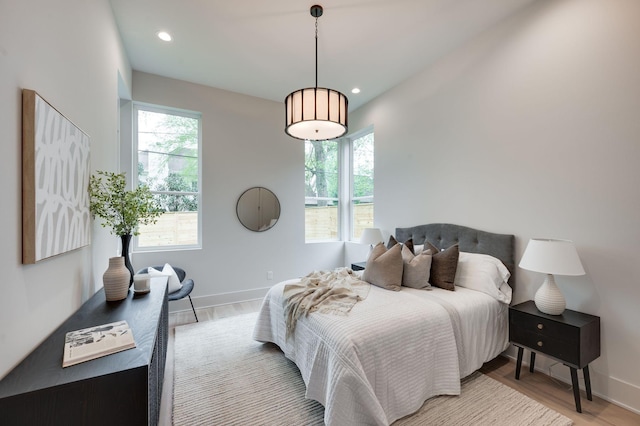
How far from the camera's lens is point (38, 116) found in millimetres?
1221

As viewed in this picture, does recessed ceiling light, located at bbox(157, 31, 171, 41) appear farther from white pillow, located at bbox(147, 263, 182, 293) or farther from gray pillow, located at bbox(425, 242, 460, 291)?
gray pillow, located at bbox(425, 242, 460, 291)

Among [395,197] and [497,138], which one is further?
[395,197]

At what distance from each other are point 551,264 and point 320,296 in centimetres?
166

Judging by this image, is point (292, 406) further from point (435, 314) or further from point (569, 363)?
point (569, 363)

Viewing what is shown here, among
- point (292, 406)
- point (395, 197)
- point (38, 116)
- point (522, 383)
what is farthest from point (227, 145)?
point (522, 383)

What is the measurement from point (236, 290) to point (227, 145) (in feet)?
6.92

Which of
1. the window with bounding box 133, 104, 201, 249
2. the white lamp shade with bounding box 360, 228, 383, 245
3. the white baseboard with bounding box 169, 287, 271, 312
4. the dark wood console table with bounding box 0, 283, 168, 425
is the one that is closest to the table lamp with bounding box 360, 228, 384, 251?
the white lamp shade with bounding box 360, 228, 383, 245

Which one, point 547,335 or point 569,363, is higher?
point 547,335

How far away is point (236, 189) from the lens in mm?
4047

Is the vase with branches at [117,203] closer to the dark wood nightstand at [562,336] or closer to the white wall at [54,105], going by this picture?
the white wall at [54,105]

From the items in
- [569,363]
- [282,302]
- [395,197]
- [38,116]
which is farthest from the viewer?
[395,197]

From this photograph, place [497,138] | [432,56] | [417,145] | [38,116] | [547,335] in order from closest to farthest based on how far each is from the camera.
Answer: [38,116] → [547,335] → [497,138] → [432,56] → [417,145]

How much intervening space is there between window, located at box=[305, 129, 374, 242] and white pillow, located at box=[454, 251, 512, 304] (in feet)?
6.79

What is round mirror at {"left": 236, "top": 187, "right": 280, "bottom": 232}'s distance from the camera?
4090 mm
